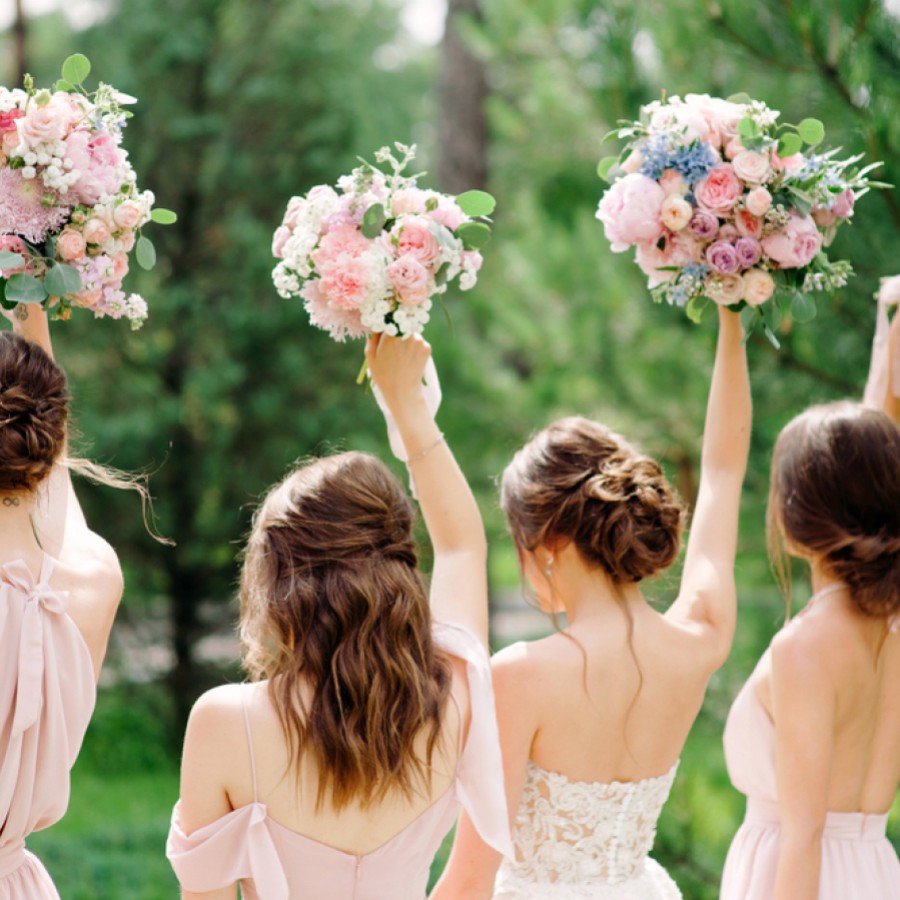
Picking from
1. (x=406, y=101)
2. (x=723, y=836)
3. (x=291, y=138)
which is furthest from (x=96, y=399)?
(x=406, y=101)

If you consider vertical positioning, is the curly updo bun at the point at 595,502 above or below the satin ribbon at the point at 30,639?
above

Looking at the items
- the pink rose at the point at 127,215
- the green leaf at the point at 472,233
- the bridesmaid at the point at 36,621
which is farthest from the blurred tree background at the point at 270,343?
the bridesmaid at the point at 36,621

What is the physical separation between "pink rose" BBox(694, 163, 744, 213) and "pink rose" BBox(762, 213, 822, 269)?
13 cm

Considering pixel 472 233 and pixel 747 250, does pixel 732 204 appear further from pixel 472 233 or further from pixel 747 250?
pixel 472 233

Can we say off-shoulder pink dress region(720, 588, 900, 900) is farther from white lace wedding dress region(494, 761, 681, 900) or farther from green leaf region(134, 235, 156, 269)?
green leaf region(134, 235, 156, 269)

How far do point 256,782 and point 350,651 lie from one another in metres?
0.27

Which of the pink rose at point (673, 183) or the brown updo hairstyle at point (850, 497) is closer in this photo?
the brown updo hairstyle at point (850, 497)

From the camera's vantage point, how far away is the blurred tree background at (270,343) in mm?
6523

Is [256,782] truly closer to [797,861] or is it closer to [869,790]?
[797,861]

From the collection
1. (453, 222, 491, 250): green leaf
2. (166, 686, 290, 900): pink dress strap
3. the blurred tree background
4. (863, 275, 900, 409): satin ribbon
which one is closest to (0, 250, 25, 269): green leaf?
(453, 222, 491, 250): green leaf

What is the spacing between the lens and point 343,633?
7.02 ft

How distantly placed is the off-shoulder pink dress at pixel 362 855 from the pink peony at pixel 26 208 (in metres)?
1.21

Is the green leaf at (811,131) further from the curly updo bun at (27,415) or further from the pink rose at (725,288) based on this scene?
the curly updo bun at (27,415)

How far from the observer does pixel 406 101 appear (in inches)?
610
